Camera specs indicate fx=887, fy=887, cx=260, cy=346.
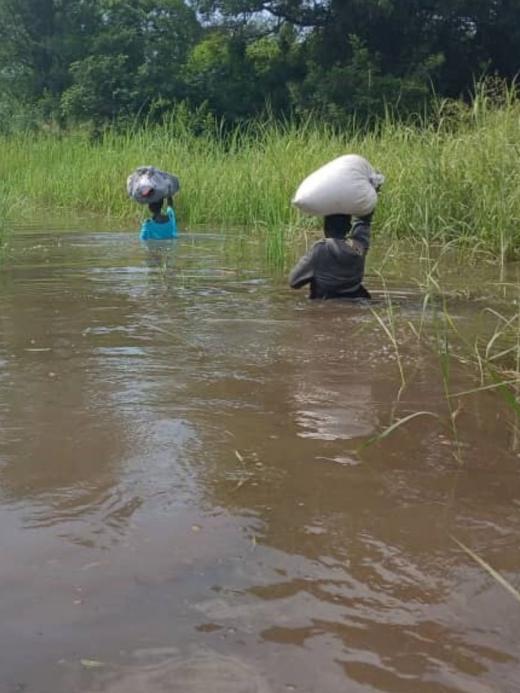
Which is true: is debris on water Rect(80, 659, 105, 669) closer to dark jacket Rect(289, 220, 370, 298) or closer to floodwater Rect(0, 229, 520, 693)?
floodwater Rect(0, 229, 520, 693)

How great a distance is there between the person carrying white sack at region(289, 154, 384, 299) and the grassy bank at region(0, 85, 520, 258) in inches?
18.9

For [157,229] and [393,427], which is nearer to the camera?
[393,427]

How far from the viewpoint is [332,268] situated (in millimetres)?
5055

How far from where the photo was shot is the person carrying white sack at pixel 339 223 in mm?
4938

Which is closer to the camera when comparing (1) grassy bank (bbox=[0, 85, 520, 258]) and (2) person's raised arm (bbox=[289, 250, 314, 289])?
(2) person's raised arm (bbox=[289, 250, 314, 289])

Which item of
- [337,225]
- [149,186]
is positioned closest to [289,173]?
[149,186]

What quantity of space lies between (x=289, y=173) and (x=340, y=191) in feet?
11.9

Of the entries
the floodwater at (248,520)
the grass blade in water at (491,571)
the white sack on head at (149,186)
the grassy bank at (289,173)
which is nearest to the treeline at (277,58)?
the grassy bank at (289,173)

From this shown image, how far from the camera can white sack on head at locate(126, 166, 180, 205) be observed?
320 inches

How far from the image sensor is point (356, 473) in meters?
2.34

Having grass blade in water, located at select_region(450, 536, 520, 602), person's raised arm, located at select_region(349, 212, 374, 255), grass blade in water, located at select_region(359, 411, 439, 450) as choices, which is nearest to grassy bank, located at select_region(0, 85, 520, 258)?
person's raised arm, located at select_region(349, 212, 374, 255)

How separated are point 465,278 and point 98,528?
4.39 meters

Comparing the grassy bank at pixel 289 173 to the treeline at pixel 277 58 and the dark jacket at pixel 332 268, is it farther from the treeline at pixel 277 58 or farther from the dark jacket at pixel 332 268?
the treeline at pixel 277 58

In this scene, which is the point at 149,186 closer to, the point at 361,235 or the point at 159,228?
the point at 159,228
